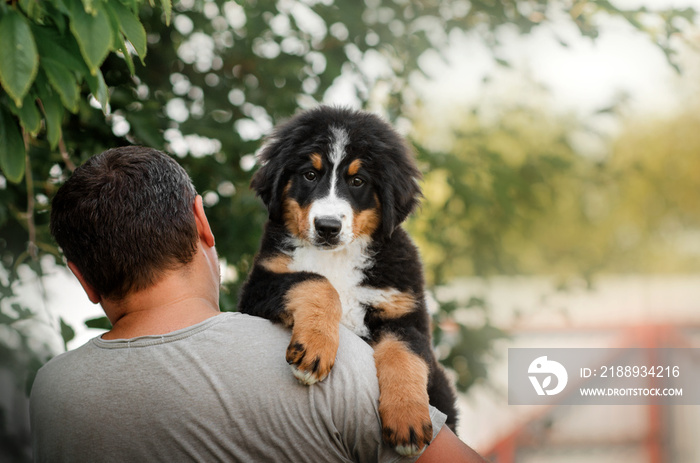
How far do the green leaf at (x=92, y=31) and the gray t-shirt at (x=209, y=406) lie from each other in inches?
29.0

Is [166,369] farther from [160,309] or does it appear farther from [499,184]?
[499,184]

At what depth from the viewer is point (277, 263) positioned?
217cm

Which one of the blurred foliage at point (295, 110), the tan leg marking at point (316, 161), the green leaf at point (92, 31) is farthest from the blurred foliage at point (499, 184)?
the green leaf at point (92, 31)

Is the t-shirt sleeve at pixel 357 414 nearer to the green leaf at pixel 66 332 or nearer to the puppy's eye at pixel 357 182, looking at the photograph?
the puppy's eye at pixel 357 182

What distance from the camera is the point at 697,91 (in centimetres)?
1680

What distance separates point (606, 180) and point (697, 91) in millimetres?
15110

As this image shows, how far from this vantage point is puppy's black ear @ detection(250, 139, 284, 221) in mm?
2273

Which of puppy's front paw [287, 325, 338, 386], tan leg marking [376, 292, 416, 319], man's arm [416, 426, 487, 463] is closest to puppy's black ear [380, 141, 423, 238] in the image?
tan leg marking [376, 292, 416, 319]

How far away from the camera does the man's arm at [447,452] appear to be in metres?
1.63

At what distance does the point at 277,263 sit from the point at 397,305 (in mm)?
425

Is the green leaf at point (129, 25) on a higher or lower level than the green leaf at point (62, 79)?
higher

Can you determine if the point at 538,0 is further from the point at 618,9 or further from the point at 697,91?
the point at 697,91

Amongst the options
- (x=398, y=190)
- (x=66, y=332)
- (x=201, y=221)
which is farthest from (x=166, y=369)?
(x=398, y=190)

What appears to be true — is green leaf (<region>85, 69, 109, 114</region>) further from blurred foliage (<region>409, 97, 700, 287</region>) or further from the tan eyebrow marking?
blurred foliage (<region>409, 97, 700, 287</region>)
